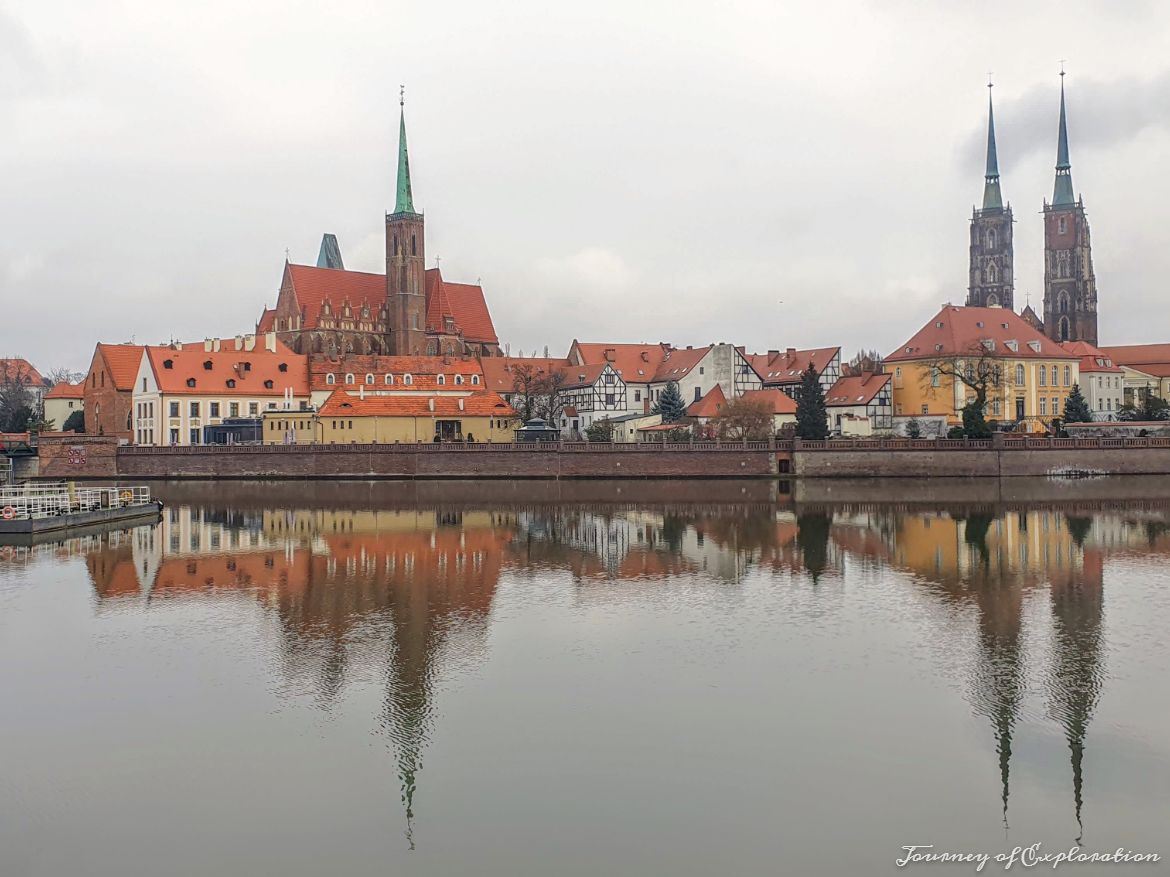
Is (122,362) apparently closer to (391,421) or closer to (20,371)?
(391,421)

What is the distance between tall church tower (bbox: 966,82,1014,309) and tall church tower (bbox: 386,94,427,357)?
6659 cm

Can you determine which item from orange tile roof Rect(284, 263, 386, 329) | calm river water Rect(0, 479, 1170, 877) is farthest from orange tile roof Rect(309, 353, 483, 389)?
calm river water Rect(0, 479, 1170, 877)

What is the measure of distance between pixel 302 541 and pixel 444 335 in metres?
67.4

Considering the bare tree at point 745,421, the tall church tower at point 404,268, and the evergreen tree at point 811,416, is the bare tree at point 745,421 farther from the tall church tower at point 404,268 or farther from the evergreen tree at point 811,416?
the tall church tower at point 404,268

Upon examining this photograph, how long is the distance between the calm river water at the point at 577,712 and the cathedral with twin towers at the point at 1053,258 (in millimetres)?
102469

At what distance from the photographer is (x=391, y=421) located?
76938 millimetres

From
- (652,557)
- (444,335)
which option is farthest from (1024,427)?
(652,557)

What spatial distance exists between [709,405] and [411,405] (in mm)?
21537

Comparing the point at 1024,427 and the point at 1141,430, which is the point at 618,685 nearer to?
the point at 1141,430

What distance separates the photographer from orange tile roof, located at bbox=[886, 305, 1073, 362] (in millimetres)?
84938

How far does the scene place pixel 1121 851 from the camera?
12461mm

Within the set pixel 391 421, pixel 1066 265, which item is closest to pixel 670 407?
pixel 391 421

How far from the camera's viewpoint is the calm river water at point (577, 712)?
42.3 ft

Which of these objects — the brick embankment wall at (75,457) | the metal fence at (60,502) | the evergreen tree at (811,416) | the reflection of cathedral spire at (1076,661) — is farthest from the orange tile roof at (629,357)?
the reflection of cathedral spire at (1076,661)
